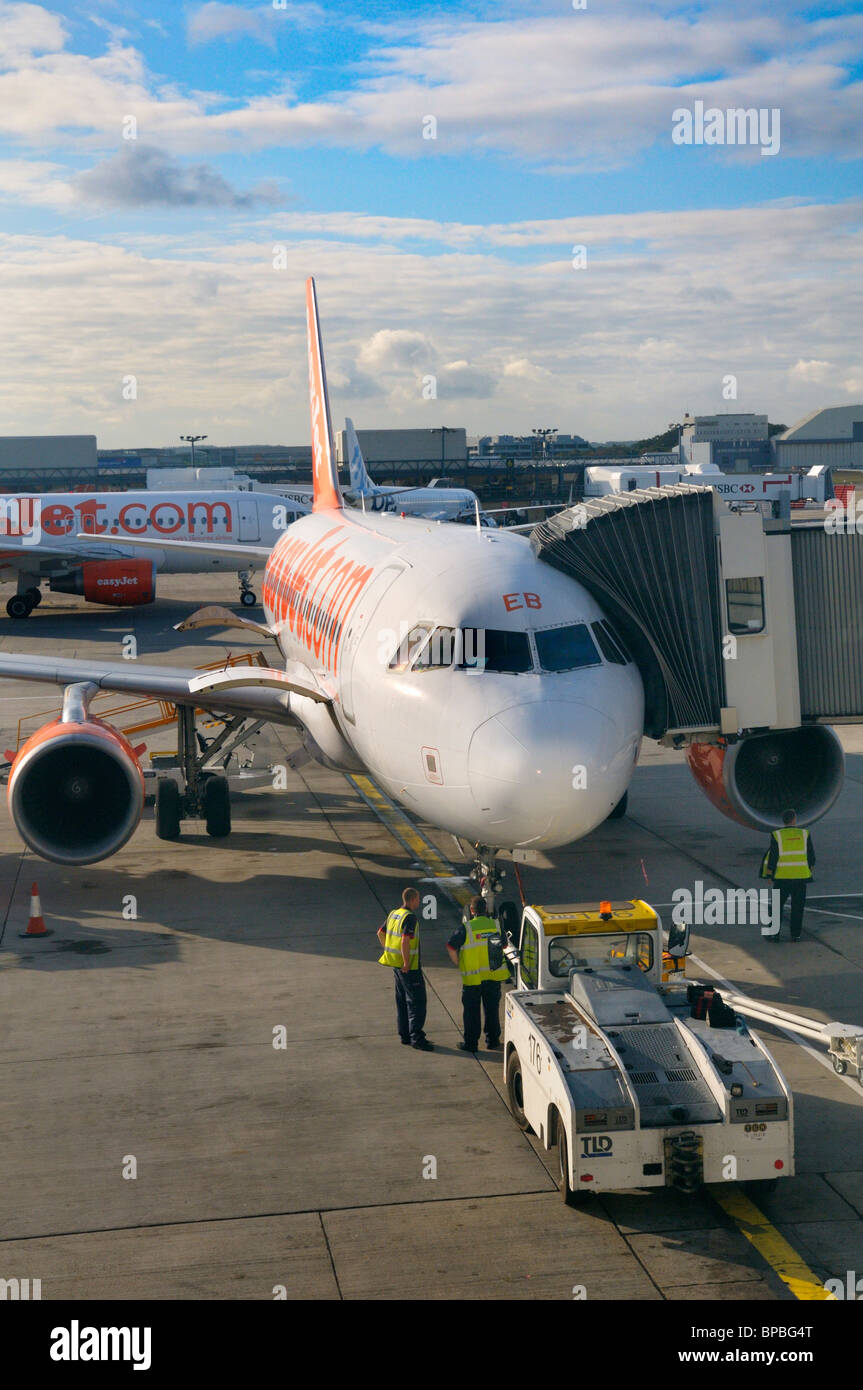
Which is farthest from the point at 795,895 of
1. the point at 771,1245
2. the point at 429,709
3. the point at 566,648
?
the point at 771,1245

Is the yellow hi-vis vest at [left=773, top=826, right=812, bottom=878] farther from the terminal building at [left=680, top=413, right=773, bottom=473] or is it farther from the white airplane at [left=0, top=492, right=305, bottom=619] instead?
the terminal building at [left=680, top=413, right=773, bottom=473]

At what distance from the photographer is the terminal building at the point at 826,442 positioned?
15025 cm

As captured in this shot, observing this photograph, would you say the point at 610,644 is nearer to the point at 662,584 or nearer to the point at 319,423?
the point at 662,584

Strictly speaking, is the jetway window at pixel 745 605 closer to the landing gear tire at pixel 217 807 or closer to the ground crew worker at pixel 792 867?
the ground crew worker at pixel 792 867

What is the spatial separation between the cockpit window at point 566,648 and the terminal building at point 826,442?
138993 mm

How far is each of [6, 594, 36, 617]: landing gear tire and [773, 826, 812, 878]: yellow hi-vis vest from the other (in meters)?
41.4

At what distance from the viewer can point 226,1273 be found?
9.48 meters

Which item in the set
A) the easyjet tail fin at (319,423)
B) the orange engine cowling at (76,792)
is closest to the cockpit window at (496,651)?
the orange engine cowling at (76,792)

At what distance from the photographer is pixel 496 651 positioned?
575 inches

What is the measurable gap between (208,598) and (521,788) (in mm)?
47257

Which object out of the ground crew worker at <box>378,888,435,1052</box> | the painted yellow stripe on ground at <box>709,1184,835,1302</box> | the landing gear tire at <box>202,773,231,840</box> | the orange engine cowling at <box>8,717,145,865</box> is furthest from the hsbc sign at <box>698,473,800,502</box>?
the painted yellow stripe on ground at <box>709,1184,835,1302</box>
